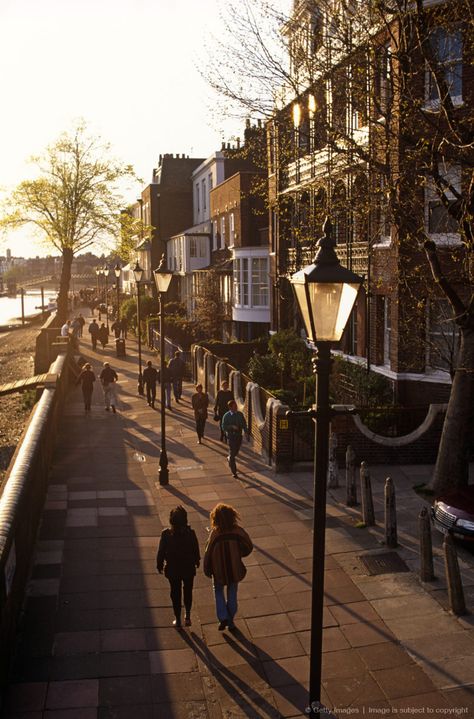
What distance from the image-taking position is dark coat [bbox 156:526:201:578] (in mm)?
9008

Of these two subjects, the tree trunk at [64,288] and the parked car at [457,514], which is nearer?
the parked car at [457,514]

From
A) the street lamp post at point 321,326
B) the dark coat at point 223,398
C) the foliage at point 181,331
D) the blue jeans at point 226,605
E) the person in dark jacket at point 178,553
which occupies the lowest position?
the blue jeans at point 226,605

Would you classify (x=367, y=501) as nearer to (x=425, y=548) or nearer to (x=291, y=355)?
(x=425, y=548)

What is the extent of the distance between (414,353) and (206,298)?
22527 mm

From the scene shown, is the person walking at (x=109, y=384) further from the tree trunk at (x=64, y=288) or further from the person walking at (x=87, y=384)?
the tree trunk at (x=64, y=288)

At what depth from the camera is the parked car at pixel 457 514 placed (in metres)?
11.3

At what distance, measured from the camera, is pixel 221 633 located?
9133mm

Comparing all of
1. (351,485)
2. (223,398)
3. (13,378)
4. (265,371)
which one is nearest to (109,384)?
(265,371)

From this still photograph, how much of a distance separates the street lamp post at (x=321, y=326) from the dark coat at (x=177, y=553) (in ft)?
10.2

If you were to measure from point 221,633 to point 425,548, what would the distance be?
322 centimetres

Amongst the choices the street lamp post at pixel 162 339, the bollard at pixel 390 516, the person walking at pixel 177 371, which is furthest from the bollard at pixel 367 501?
the person walking at pixel 177 371

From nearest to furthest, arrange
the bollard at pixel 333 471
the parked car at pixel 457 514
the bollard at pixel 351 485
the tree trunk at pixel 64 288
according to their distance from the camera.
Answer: the parked car at pixel 457 514 < the bollard at pixel 351 485 < the bollard at pixel 333 471 < the tree trunk at pixel 64 288

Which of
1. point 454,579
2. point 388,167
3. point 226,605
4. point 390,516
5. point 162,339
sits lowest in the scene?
point 226,605

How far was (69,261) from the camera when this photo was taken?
179 ft
